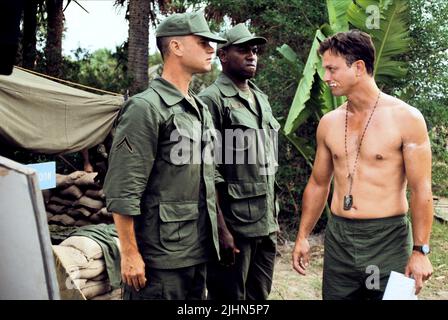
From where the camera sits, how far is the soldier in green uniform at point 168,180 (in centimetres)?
244

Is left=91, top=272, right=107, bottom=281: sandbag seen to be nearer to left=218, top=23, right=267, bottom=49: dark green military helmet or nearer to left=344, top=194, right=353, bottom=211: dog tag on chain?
left=218, top=23, right=267, bottom=49: dark green military helmet

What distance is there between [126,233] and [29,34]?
→ 32.8 feet

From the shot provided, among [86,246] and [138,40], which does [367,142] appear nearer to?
[86,246]

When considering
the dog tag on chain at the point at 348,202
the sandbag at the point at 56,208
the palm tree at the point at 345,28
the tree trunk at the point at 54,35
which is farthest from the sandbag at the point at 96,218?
the dog tag on chain at the point at 348,202

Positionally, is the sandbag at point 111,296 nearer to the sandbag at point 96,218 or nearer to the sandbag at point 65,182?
the sandbag at point 96,218

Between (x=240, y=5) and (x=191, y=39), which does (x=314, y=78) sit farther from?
(x=191, y=39)

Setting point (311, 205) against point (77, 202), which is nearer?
point (311, 205)

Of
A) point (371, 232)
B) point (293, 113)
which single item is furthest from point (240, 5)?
point (371, 232)

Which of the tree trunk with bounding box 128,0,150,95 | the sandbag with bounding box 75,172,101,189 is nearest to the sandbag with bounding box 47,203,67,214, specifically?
the sandbag with bounding box 75,172,101,189

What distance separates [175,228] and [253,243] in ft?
3.29

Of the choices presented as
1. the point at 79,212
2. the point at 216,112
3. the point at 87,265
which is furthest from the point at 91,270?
the point at 79,212

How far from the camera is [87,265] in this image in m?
4.57

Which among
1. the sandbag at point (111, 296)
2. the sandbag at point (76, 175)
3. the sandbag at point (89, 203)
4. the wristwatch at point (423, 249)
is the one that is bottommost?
the sandbag at point (111, 296)

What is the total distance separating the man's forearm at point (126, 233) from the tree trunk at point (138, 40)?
25.4 feet
